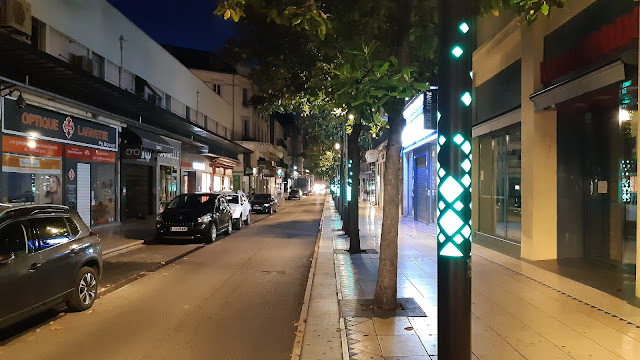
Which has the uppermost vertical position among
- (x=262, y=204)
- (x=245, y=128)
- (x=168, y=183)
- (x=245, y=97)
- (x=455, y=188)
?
(x=245, y=97)

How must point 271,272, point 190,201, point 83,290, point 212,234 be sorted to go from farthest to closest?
point 190,201, point 212,234, point 271,272, point 83,290

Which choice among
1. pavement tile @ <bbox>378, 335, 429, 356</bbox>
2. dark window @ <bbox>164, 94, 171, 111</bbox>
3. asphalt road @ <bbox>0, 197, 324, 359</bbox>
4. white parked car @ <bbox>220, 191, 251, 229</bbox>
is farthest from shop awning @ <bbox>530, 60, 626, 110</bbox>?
dark window @ <bbox>164, 94, 171, 111</bbox>

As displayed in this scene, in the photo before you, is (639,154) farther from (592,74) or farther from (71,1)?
(71,1)

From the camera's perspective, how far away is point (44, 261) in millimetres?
5863

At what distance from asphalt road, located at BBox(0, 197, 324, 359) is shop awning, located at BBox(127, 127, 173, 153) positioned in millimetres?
9663

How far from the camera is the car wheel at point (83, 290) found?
6645mm

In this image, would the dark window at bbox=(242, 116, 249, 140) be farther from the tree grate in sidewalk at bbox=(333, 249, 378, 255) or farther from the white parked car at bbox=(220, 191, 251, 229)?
the tree grate in sidewalk at bbox=(333, 249, 378, 255)

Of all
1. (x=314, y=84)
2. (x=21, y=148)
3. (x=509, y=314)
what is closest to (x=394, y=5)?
(x=314, y=84)

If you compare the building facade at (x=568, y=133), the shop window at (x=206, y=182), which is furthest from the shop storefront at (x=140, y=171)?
the building facade at (x=568, y=133)

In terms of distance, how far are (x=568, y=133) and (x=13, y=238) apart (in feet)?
35.7

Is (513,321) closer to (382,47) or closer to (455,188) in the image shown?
(455,188)

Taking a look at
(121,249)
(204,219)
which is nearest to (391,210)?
(121,249)

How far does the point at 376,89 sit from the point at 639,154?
13.7 ft

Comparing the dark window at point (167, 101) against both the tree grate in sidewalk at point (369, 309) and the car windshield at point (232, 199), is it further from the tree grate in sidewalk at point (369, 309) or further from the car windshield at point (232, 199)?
the tree grate in sidewalk at point (369, 309)
